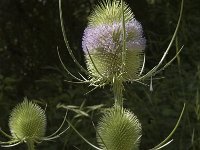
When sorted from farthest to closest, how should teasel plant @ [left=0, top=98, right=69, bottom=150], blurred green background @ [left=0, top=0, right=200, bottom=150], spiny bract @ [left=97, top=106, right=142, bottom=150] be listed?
blurred green background @ [left=0, top=0, right=200, bottom=150]
teasel plant @ [left=0, top=98, right=69, bottom=150]
spiny bract @ [left=97, top=106, right=142, bottom=150]

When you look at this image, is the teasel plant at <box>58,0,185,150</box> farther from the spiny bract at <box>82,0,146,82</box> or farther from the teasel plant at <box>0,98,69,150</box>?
the teasel plant at <box>0,98,69,150</box>

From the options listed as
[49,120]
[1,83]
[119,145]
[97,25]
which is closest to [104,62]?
[97,25]

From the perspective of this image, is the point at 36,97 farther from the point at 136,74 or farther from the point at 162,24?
the point at 136,74

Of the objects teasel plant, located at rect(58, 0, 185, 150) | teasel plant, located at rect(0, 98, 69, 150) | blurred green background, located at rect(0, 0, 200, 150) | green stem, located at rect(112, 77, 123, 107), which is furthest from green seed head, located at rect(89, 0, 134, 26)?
blurred green background, located at rect(0, 0, 200, 150)

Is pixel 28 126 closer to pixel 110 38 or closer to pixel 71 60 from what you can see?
pixel 110 38

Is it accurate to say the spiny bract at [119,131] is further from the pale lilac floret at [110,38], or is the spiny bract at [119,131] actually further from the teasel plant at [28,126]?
the teasel plant at [28,126]

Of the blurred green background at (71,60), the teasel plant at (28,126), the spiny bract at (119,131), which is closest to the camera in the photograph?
the spiny bract at (119,131)

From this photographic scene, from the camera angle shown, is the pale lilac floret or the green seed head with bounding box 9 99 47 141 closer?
the pale lilac floret

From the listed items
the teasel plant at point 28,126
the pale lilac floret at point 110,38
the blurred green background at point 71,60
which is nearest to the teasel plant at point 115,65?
the pale lilac floret at point 110,38

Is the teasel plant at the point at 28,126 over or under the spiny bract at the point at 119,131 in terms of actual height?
under
